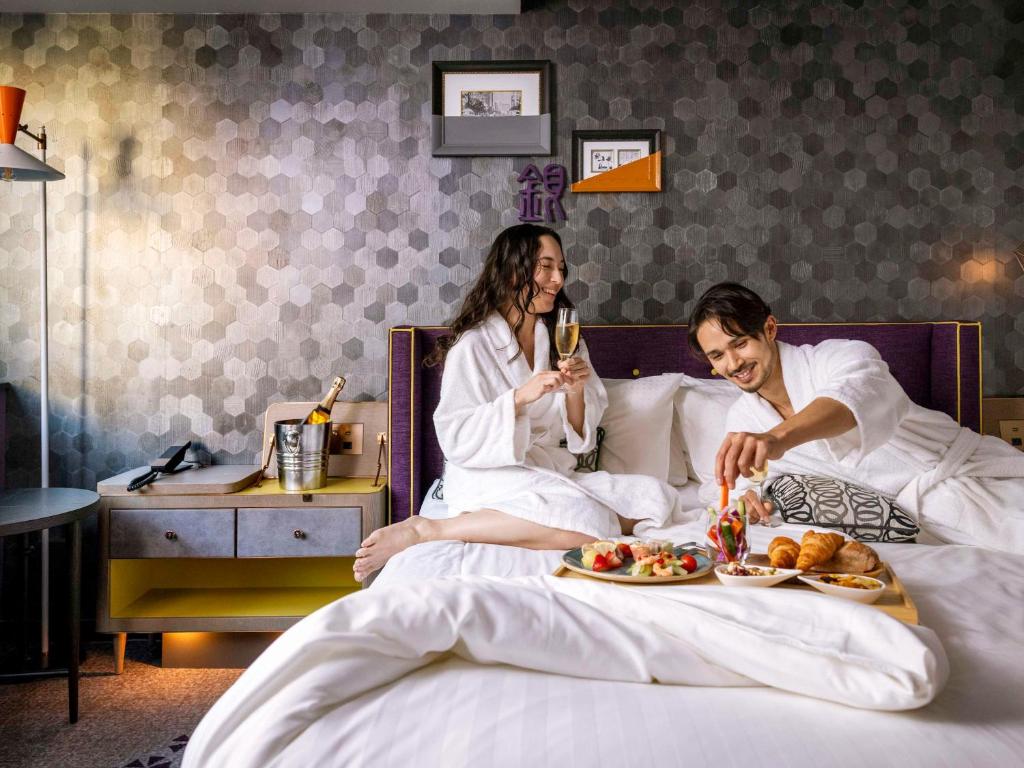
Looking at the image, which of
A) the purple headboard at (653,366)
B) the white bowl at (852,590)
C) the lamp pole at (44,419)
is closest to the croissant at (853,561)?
the white bowl at (852,590)

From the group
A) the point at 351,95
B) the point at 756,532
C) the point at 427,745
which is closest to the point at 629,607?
the point at 427,745

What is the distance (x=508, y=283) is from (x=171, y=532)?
138 centimetres

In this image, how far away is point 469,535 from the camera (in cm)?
203

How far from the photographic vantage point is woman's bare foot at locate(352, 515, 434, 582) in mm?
2062

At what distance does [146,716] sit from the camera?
217 cm

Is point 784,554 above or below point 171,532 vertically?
above

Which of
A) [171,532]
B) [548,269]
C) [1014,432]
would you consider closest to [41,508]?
[171,532]

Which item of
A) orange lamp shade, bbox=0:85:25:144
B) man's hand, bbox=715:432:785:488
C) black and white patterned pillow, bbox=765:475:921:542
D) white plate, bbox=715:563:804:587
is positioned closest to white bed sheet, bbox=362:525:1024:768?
white plate, bbox=715:563:804:587

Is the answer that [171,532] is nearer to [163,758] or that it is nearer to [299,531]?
[299,531]

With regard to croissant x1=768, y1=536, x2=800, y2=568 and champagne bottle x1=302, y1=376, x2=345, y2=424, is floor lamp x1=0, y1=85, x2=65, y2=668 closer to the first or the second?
champagne bottle x1=302, y1=376, x2=345, y2=424

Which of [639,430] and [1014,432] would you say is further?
[1014,432]

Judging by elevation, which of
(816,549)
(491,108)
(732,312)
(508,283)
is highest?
(491,108)

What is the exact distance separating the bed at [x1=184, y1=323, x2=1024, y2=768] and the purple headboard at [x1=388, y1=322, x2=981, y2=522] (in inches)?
60.4

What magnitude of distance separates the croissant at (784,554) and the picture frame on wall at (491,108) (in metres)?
1.89
